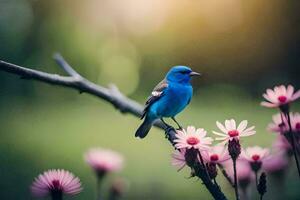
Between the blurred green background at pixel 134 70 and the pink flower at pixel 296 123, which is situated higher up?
the blurred green background at pixel 134 70

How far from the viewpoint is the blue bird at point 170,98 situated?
0.63m

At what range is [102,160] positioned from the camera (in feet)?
2.47

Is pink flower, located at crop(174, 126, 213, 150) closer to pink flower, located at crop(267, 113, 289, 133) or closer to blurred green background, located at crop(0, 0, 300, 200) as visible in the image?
pink flower, located at crop(267, 113, 289, 133)

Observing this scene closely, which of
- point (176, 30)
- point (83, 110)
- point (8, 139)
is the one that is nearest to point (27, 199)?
point (8, 139)

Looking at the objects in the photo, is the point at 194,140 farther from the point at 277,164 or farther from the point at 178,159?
the point at 277,164

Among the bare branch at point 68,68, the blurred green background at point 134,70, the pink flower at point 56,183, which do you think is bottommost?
the pink flower at point 56,183

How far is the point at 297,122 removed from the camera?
511 millimetres

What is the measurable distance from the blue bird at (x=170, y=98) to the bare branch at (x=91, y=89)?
19 millimetres

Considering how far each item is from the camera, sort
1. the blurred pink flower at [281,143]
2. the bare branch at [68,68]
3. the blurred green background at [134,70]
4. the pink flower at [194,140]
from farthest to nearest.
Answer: the blurred green background at [134,70]
the bare branch at [68,68]
the blurred pink flower at [281,143]
the pink flower at [194,140]

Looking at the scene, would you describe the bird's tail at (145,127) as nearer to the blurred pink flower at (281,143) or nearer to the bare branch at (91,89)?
the bare branch at (91,89)

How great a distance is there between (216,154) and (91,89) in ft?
0.87

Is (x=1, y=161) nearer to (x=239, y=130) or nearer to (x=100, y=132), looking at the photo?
(x=100, y=132)

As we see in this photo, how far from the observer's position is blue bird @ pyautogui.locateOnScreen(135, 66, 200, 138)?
24.8 inches

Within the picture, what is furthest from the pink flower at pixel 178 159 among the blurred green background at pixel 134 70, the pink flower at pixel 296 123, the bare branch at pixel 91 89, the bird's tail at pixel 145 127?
the blurred green background at pixel 134 70
